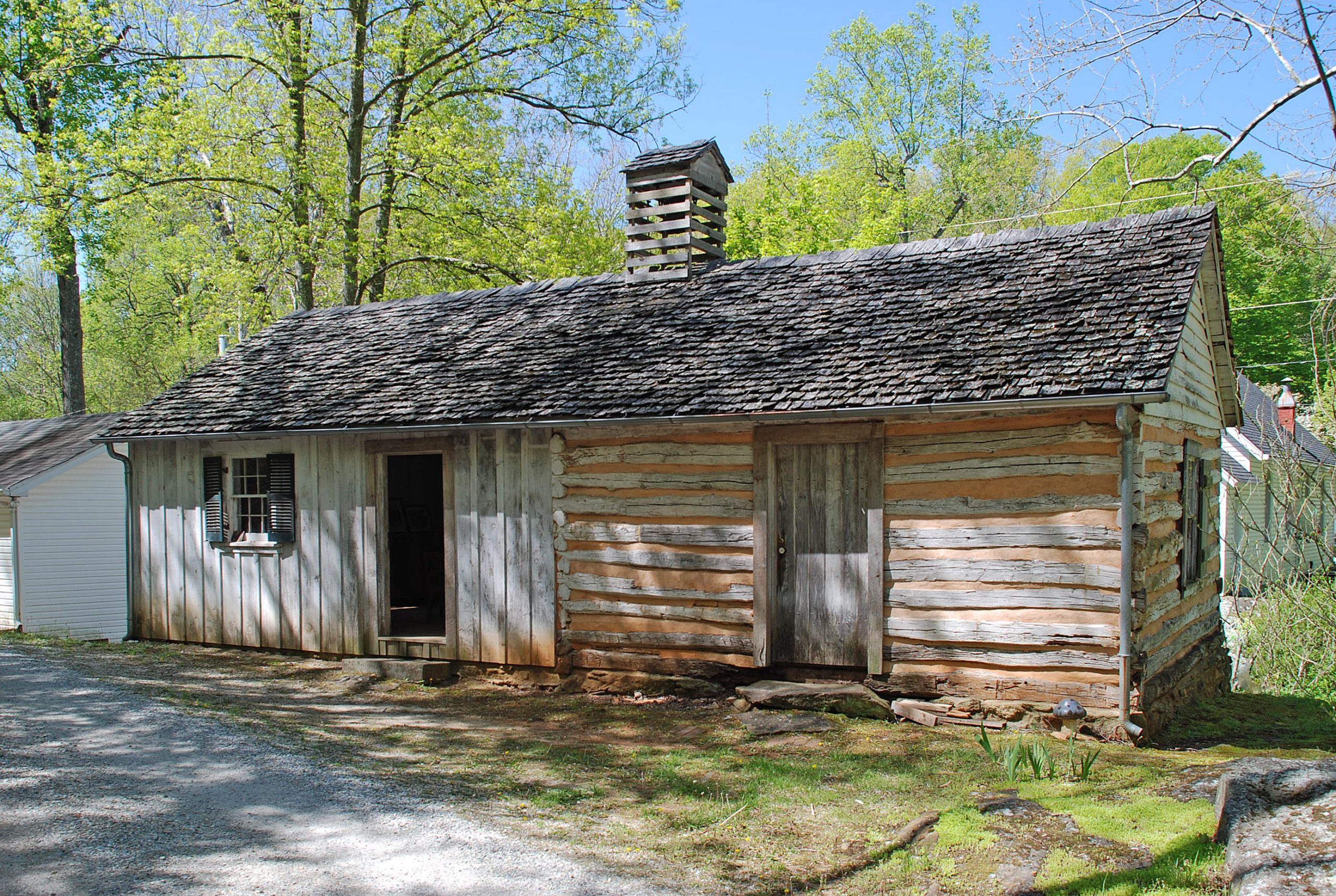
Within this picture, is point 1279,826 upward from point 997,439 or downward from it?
downward

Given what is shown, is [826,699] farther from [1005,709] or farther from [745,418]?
[745,418]

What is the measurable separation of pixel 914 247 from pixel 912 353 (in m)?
2.60

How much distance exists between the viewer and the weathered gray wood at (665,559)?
9.24 meters

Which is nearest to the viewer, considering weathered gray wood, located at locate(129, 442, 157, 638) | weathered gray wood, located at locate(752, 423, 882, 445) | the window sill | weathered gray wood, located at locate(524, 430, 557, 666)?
weathered gray wood, located at locate(752, 423, 882, 445)

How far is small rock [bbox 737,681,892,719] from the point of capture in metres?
8.55

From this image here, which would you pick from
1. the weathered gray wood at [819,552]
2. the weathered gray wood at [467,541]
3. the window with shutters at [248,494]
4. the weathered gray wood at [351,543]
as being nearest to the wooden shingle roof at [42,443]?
the window with shutters at [248,494]

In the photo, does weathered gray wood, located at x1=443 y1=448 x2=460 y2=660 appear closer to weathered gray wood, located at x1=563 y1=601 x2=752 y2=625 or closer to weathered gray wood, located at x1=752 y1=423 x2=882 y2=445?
weathered gray wood, located at x1=563 y1=601 x2=752 y2=625

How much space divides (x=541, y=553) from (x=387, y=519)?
2074 millimetres

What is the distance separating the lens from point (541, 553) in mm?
10031

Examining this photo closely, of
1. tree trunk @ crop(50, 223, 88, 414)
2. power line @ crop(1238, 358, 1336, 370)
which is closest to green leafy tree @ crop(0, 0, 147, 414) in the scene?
tree trunk @ crop(50, 223, 88, 414)

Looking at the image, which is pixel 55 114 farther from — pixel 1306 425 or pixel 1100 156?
pixel 1306 425

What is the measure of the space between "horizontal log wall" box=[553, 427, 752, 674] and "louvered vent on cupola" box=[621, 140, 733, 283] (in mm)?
3312

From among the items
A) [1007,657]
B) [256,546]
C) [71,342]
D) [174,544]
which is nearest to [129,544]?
[174,544]

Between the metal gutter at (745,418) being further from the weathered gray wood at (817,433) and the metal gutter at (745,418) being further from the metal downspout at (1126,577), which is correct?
the metal downspout at (1126,577)
